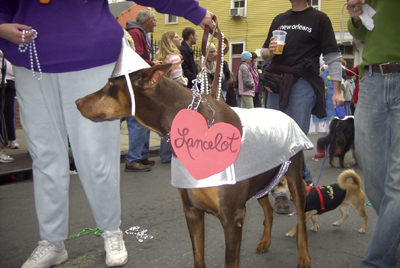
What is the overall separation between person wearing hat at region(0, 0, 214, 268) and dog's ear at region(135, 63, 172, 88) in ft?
1.99

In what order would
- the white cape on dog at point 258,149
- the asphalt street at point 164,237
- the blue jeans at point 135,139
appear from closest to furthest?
the white cape on dog at point 258,149
the asphalt street at point 164,237
the blue jeans at point 135,139

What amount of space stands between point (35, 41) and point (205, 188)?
145 centimetres

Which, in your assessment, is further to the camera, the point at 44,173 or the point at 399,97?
the point at 44,173

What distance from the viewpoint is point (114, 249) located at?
2.56m

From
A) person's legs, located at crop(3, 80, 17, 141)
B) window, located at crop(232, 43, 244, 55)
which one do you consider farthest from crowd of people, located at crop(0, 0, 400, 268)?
window, located at crop(232, 43, 244, 55)

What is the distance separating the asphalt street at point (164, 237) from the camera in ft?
8.80

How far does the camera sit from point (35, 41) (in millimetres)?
2207

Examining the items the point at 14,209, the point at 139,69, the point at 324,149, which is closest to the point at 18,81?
the point at 139,69

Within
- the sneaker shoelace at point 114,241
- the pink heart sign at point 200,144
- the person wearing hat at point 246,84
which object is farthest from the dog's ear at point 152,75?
the person wearing hat at point 246,84

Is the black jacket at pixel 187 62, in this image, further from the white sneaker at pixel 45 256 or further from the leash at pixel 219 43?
the white sneaker at pixel 45 256

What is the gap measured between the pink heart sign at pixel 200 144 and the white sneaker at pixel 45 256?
132 cm

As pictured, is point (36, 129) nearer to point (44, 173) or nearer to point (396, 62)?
point (44, 173)

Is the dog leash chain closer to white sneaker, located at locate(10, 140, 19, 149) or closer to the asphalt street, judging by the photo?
the asphalt street

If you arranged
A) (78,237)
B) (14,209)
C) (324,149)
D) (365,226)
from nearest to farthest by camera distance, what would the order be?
(78,237) → (365,226) → (14,209) → (324,149)
